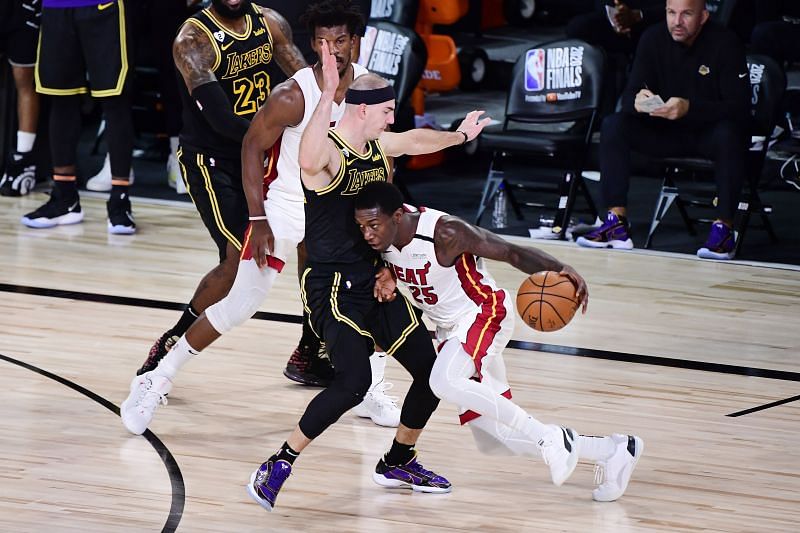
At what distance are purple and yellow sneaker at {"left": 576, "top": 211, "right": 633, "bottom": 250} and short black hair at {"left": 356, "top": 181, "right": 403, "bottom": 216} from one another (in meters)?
4.41

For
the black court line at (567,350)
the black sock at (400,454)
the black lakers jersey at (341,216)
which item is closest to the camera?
the black lakers jersey at (341,216)

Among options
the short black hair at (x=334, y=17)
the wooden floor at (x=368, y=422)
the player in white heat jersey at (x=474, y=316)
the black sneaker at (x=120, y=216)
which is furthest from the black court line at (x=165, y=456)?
the black sneaker at (x=120, y=216)

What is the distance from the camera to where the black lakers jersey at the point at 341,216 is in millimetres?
4375

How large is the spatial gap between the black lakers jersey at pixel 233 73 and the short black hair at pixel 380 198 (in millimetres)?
1536

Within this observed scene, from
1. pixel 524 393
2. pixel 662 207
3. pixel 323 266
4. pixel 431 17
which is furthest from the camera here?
pixel 431 17

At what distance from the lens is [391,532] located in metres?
4.14

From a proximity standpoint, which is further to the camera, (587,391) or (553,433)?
(587,391)

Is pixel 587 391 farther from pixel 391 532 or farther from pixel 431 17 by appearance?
pixel 431 17

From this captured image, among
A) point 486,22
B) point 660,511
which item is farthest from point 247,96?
point 486,22

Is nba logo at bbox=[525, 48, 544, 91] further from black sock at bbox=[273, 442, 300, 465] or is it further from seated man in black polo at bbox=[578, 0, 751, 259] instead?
black sock at bbox=[273, 442, 300, 465]

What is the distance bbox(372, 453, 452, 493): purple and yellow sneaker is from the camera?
14.8 ft

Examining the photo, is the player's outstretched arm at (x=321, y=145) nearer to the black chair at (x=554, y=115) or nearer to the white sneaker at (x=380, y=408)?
the white sneaker at (x=380, y=408)

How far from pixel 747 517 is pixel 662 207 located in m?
4.51

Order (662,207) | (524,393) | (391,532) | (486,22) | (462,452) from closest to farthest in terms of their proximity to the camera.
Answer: (391,532)
(462,452)
(524,393)
(662,207)
(486,22)
